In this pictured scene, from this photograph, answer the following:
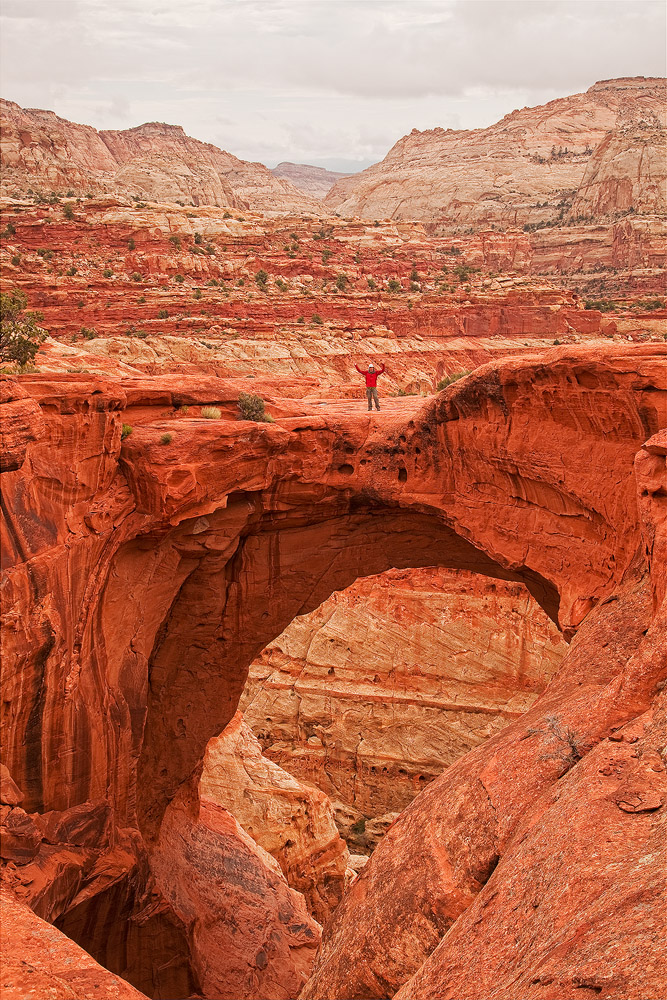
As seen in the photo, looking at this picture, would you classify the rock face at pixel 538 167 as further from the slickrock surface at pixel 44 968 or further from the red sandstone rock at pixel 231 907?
the slickrock surface at pixel 44 968

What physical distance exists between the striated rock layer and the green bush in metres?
0.16

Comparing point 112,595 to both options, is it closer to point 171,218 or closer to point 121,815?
point 121,815

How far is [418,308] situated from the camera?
6669 cm

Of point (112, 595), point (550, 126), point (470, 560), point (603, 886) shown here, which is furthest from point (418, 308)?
point (550, 126)

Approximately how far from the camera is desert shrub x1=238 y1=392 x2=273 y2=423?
14117 mm

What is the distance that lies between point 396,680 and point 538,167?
127 metres

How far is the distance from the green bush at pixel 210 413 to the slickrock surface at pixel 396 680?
1613cm

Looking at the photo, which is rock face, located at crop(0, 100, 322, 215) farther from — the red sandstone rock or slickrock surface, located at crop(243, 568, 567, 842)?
the red sandstone rock

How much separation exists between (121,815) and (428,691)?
15262 millimetres

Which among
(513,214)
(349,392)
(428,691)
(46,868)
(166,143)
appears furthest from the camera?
(166,143)

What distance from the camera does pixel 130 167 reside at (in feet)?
404

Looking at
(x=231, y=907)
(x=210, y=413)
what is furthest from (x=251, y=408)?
(x=231, y=907)

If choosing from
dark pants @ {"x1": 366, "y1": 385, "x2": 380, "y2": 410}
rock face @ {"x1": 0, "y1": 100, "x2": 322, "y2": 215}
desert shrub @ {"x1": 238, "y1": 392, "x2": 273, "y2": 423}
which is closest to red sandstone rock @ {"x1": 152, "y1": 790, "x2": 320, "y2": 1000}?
desert shrub @ {"x1": 238, "y1": 392, "x2": 273, "y2": 423}

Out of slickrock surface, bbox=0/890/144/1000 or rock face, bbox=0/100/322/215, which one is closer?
slickrock surface, bbox=0/890/144/1000
